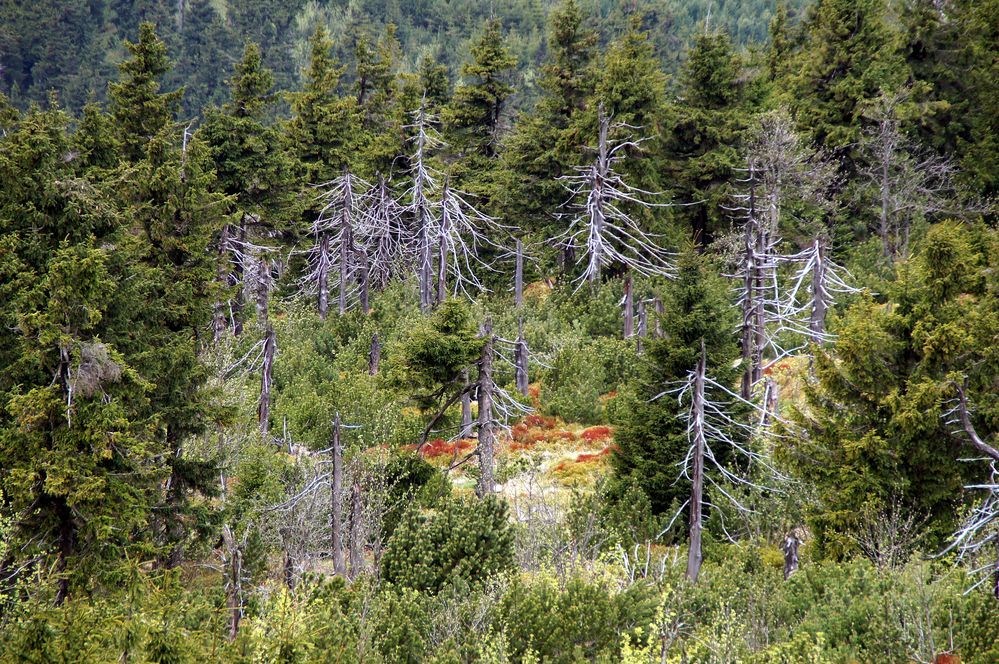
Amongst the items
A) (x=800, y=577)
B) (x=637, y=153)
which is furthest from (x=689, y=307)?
(x=637, y=153)

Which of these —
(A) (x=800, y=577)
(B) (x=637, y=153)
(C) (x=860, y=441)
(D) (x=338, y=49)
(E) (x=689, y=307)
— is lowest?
(A) (x=800, y=577)

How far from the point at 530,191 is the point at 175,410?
901 inches

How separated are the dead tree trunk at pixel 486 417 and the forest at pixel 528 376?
0.33ft

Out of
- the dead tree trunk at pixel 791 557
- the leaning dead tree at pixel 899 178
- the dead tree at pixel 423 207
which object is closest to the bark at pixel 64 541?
the dead tree trunk at pixel 791 557

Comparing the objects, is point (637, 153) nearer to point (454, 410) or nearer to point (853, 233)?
point (853, 233)

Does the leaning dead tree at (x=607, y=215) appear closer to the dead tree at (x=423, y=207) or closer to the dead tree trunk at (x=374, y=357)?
the dead tree at (x=423, y=207)

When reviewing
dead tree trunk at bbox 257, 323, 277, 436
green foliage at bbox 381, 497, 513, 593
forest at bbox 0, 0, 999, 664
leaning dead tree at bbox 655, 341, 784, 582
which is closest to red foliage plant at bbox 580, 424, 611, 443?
forest at bbox 0, 0, 999, 664

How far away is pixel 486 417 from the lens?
1812cm

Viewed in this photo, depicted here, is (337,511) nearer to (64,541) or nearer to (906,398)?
(64,541)

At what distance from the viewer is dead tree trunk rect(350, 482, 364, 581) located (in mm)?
14711

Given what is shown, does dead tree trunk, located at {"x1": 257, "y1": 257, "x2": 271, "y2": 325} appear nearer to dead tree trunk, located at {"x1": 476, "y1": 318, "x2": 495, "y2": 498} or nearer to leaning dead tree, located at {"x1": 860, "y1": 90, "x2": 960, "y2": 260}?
dead tree trunk, located at {"x1": 476, "y1": 318, "x2": 495, "y2": 498}

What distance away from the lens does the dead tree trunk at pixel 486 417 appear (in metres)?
17.9

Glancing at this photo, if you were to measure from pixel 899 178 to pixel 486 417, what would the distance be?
22475 millimetres

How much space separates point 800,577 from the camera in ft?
40.0
